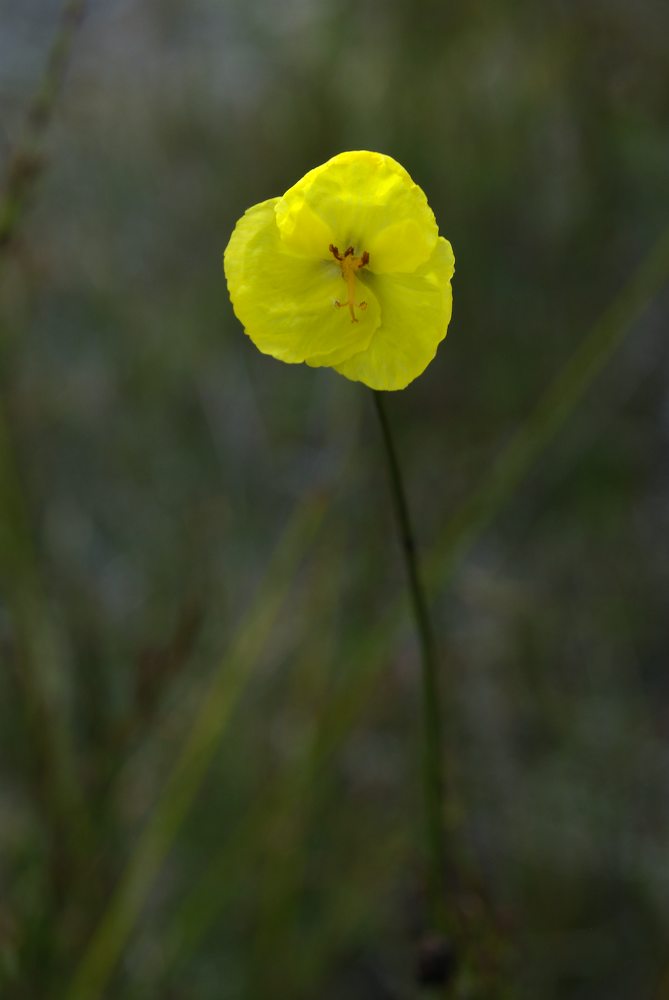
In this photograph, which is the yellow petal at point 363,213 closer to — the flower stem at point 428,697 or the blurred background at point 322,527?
the flower stem at point 428,697

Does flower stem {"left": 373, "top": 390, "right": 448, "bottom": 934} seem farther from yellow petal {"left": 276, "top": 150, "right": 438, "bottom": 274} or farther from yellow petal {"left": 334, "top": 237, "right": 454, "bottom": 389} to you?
yellow petal {"left": 276, "top": 150, "right": 438, "bottom": 274}

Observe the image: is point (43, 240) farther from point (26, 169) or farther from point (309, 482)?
point (26, 169)

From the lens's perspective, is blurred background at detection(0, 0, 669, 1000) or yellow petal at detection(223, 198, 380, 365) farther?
blurred background at detection(0, 0, 669, 1000)

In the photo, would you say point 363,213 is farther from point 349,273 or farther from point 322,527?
point 322,527

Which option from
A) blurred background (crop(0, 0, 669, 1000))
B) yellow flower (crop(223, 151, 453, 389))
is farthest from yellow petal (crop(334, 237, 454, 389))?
blurred background (crop(0, 0, 669, 1000))

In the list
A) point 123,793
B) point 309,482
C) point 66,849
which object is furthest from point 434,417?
point 66,849

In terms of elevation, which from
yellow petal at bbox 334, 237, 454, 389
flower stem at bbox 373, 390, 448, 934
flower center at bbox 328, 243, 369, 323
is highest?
flower center at bbox 328, 243, 369, 323

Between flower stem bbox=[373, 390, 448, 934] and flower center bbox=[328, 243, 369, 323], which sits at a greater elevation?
flower center bbox=[328, 243, 369, 323]
